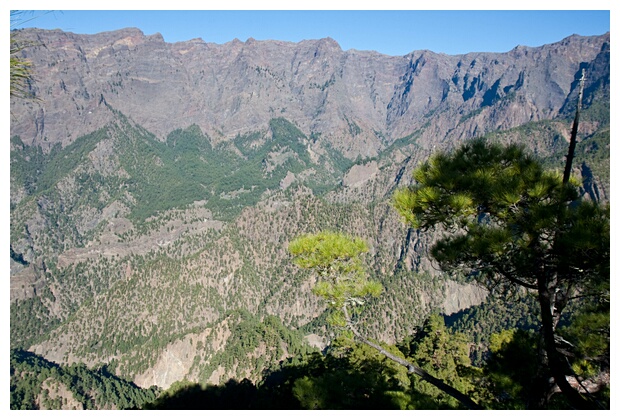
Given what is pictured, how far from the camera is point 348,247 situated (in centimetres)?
922

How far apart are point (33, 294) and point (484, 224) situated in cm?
16988

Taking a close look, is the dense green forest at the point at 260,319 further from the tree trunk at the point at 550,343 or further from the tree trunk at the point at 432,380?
the tree trunk at the point at 432,380

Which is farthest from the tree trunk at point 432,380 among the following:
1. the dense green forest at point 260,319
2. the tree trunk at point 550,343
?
the tree trunk at point 550,343

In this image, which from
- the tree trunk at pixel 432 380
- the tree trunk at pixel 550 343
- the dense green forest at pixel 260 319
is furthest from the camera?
the dense green forest at pixel 260 319

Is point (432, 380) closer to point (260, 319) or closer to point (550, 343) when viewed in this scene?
point (550, 343)

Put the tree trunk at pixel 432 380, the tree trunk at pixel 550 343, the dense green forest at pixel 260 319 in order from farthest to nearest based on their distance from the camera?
the dense green forest at pixel 260 319 < the tree trunk at pixel 432 380 < the tree trunk at pixel 550 343

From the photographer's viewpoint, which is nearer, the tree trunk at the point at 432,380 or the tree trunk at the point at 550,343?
the tree trunk at the point at 550,343

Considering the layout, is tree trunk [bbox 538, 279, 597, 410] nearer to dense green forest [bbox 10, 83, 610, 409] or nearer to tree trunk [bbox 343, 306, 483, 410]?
dense green forest [bbox 10, 83, 610, 409]

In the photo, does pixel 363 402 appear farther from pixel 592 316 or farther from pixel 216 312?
pixel 216 312

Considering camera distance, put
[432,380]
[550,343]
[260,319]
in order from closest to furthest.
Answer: [550,343] → [432,380] → [260,319]

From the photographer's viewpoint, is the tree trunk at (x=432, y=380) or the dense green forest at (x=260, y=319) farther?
the dense green forest at (x=260, y=319)

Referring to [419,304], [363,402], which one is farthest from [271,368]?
[419,304]

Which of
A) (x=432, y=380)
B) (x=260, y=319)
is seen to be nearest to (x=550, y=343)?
(x=432, y=380)

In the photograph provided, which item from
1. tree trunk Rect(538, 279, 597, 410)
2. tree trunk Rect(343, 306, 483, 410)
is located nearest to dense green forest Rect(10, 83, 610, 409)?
tree trunk Rect(538, 279, 597, 410)
